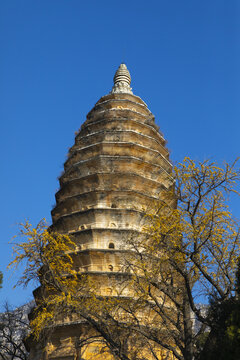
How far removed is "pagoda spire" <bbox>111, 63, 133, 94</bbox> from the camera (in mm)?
22781

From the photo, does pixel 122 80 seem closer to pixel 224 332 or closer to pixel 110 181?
pixel 110 181

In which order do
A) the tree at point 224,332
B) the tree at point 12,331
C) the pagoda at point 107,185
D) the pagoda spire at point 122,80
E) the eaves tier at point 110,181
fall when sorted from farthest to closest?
the pagoda spire at point 122,80
the tree at point 12,331
the eaves tier at point 110,181
the pagoda at point 107,185
the tree at point 224,332

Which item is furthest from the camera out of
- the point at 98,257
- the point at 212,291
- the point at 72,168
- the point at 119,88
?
the point at 119,88

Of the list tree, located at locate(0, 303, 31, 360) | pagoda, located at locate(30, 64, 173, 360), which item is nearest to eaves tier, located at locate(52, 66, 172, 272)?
pagoda, located at locate(30, 64, 173, 360)

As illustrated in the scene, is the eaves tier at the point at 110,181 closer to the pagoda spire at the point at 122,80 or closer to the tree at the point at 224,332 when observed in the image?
the pagoda spire at the point at 122,80

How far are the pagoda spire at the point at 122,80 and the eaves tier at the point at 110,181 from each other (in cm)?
253

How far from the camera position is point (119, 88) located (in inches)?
898

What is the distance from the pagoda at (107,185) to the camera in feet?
46.2

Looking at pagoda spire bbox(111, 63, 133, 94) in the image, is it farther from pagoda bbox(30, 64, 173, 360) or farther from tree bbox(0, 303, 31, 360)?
tree bbox(0, 303, 31, 360)

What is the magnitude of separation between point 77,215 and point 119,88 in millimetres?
9701

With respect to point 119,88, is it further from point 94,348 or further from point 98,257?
point 94,348

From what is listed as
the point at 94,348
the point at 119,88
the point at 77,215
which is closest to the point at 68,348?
the point at 94,348

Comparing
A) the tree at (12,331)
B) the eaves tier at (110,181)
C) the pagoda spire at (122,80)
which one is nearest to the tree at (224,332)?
the eaves tier at (110,181)

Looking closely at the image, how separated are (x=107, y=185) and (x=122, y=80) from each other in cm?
1009
